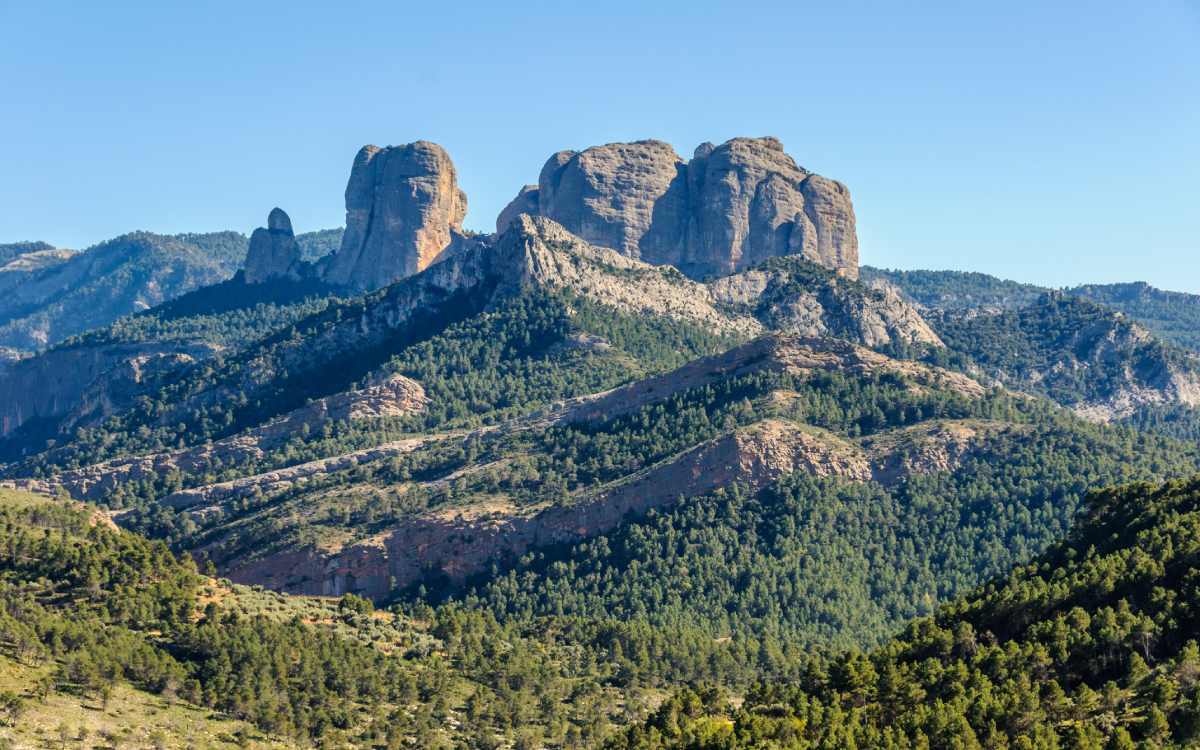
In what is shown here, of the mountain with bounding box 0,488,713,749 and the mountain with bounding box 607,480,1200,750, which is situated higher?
the mountain with bounding box 607,480,1200,750

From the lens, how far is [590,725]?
151000 millimetres

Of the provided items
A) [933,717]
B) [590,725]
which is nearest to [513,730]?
[590,725]

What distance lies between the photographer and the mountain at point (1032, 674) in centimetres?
11081

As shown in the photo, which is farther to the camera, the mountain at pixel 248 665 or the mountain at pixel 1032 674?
the mountain at pixel 248 665

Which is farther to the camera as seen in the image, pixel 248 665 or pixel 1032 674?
pixel 248 665

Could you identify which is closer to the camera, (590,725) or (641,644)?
(590,725)

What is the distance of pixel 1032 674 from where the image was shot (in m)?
120

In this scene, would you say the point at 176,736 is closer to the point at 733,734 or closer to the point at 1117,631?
the point at 733,734

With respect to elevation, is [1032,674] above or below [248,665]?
above

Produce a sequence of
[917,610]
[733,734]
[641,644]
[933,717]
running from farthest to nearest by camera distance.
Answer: [917,610], [641,644], [733,734], [933,717]

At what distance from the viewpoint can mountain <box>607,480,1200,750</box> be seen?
364ft

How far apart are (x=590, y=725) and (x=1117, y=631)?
4640 cm

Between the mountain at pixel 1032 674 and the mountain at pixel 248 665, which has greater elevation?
the mountain at pixel 1032 674

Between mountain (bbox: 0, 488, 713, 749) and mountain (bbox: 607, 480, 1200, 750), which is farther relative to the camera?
mountain (bbox: 0, 488, 713, 749)
